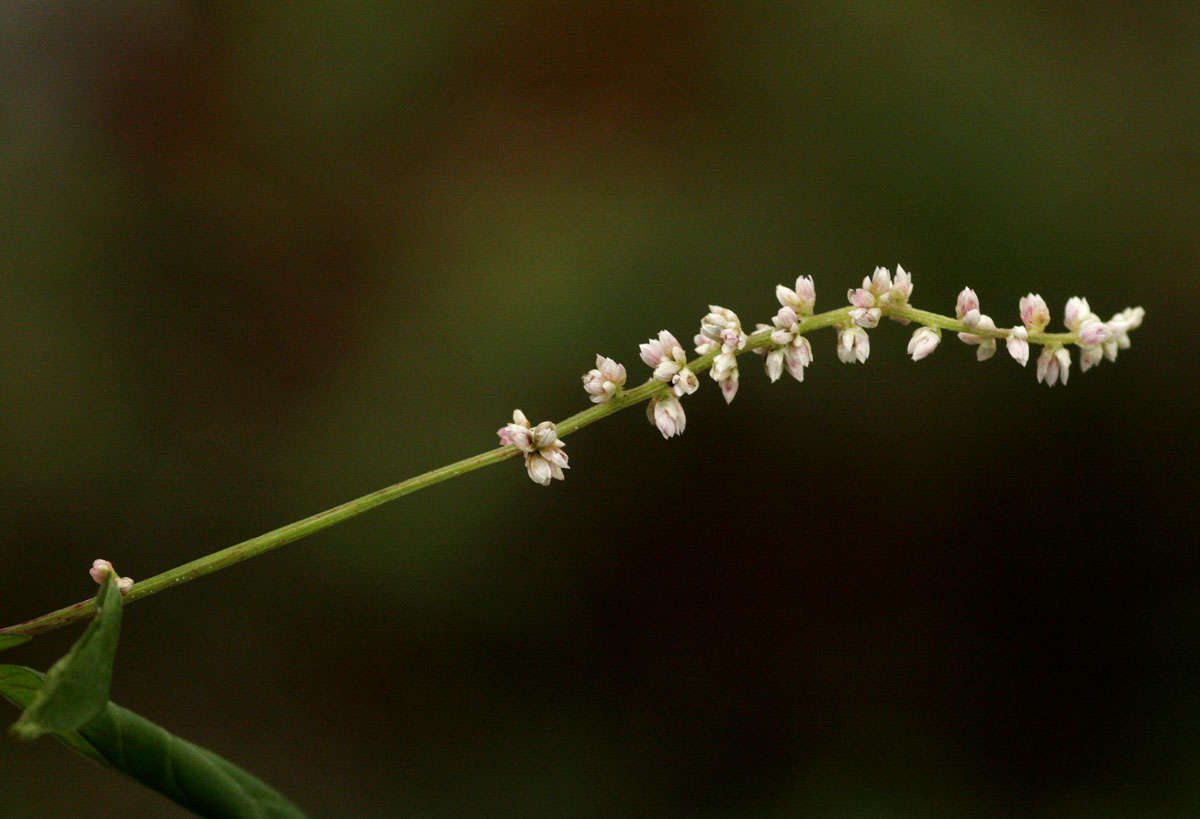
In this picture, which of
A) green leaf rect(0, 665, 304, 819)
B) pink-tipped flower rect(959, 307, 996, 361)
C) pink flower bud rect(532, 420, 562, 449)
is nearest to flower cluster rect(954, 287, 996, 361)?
pink-tipped flower rect(959, 307, 996, 361)

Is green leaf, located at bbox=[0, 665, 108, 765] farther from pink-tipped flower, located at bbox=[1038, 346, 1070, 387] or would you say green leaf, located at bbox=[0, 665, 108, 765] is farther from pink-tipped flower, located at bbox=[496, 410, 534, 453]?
pink-tipped flower, located at bbox=[1038, 346, 1070, 387]

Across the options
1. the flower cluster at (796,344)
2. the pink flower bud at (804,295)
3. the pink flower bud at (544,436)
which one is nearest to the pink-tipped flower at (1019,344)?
the flower cluster at (796,344)

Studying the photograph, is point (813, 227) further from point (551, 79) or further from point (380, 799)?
point (380, 799)

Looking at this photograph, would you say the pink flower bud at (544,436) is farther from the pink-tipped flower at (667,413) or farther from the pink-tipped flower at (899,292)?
the pink-tipped flower at (899,292)

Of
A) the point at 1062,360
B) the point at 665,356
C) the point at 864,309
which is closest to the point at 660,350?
the point at 665,356

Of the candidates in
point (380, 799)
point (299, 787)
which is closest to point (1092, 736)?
point (380, 799)

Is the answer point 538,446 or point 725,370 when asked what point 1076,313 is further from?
point 538,446
